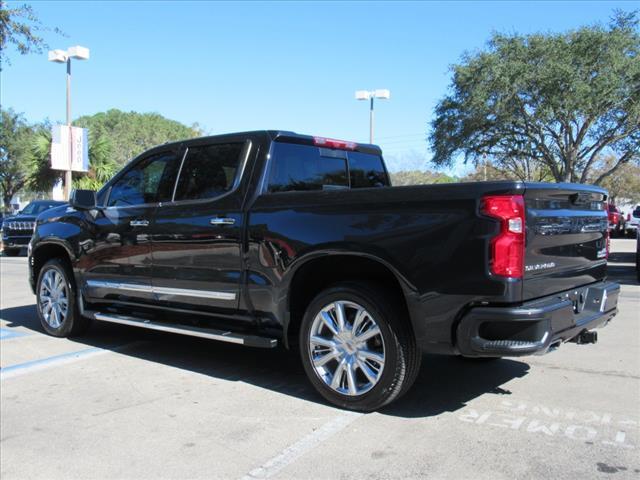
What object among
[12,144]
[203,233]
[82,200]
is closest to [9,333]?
[82,200]

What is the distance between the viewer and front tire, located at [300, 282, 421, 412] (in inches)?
156

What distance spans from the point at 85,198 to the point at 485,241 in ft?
13.9

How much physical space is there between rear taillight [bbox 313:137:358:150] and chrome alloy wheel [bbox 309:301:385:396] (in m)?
1.73

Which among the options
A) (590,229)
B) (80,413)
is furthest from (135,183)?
(590,229)

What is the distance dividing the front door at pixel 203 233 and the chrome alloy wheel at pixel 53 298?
1.77 meters

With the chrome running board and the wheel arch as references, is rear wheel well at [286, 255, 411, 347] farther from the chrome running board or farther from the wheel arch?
the wheel arch

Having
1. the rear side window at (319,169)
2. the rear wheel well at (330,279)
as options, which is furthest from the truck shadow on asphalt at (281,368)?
the rear side window at (319,169)

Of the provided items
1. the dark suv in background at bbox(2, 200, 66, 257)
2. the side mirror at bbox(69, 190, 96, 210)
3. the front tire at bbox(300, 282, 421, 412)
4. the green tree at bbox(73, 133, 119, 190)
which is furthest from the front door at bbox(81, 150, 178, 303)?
the green tree at bbox(73, 133, 119, 190)

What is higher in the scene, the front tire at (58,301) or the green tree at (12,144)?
the green tree at (12,144)

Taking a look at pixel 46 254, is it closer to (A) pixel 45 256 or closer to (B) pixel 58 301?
(A) pixel 45 256

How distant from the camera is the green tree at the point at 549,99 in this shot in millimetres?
24750

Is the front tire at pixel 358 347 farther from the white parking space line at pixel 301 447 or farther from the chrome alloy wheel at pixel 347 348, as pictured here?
the white parking space line at pixel 301 447

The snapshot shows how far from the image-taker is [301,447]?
142 inches

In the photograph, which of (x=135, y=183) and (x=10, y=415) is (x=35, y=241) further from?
(x=10, y=415)
